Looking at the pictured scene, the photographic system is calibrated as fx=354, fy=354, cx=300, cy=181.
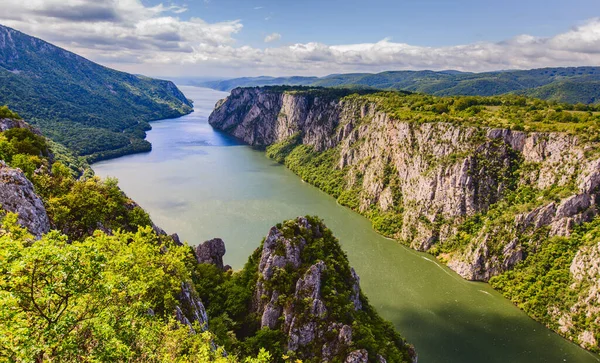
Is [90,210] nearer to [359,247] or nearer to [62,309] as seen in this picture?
[62,309]

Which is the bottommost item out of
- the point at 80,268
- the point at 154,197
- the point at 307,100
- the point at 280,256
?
the point at 154,197

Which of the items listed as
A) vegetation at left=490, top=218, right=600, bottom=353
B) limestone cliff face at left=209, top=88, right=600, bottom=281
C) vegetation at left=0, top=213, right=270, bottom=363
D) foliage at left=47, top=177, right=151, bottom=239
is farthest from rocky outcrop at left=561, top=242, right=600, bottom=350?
foliage at left=47, top=177, right=151, bottom=239

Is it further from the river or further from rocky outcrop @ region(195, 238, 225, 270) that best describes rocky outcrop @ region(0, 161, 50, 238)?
Answer: the river

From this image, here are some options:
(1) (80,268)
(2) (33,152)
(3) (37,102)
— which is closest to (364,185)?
(2) (33,152)

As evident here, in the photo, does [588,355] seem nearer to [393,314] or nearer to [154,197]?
[393,314]

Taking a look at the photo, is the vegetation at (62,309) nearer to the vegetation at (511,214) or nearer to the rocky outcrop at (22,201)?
the rocky outcrop at (22,201)

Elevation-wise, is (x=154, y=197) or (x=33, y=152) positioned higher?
(x=33, y=152)

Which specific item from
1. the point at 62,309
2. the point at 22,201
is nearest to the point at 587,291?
the point at 62,309
